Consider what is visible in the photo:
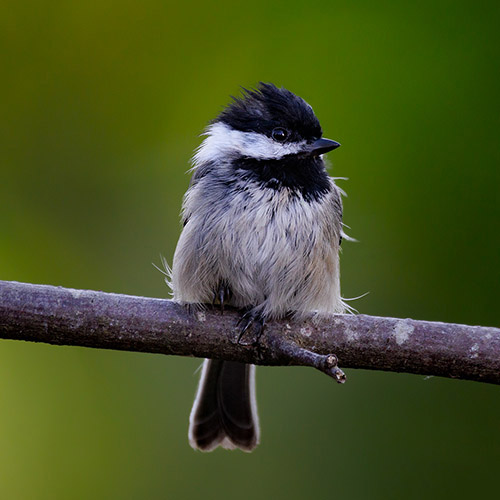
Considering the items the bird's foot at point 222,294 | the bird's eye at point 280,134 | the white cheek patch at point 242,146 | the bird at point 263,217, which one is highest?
the bird's eye at point 280,134

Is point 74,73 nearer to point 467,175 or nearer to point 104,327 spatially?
point 104,327

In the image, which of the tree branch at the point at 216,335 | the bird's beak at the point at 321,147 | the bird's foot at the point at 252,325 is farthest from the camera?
the bird's beak at the point at 321,147

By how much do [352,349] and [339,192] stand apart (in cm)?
94

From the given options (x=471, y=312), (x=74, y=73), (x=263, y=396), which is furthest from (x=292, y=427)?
(x=74, y=73)

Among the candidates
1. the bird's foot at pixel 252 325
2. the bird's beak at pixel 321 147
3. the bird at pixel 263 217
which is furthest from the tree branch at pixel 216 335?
→ the bird's beak at pixel 321 147

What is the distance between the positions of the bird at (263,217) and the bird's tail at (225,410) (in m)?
0.60

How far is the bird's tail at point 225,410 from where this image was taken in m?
3.25

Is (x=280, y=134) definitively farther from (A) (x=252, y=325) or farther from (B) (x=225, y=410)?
(B) (x=225, y=410)

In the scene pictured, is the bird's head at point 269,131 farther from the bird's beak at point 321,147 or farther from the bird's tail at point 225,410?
the bird's tail at point 225,410

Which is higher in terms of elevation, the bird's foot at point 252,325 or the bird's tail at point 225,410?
the bird's foot at point 252,325

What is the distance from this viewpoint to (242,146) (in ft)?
9.71

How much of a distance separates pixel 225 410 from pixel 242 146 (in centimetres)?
125

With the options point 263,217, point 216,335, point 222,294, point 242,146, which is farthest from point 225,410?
point 242,146

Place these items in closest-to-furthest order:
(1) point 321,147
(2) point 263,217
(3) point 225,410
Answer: (2) point 263,217
(1) point 321,147
(3) point 225,410
